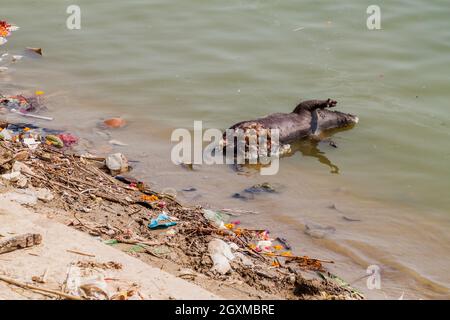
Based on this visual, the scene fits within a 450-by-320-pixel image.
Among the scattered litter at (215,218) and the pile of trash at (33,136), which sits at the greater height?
the pile of trash at (33,136)

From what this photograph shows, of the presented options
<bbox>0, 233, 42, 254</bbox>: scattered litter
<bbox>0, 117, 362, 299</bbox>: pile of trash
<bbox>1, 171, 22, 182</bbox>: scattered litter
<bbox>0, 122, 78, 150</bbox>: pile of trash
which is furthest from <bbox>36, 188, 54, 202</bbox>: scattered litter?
<bbox>0, 122, 78, 150</bbox>: pile of trash

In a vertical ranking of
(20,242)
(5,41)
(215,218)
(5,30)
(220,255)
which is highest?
(5,30)

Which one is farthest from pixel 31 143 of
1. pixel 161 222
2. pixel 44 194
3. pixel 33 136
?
pixel 161 222

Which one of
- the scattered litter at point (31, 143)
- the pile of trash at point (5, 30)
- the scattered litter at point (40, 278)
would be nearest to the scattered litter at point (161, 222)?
the scattered litter at point (40, 278)

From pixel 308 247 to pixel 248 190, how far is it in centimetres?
112

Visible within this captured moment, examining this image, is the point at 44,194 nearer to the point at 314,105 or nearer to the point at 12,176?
the point at 12,176

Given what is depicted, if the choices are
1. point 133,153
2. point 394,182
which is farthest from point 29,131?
point 394,182

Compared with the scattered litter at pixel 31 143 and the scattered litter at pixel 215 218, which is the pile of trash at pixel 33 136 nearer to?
the scattered litter at pixel 31 143

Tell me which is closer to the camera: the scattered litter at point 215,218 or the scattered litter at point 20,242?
the scattered litter at point 20,242

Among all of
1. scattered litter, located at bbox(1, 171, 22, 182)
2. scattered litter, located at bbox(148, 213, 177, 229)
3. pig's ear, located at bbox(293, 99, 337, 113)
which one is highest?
scattered litter, located at bbox(1, 171, 22, 182)

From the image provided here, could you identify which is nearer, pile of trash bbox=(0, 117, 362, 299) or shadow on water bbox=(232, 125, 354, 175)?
pile of trash bbox=(0, 117, 362, 299)

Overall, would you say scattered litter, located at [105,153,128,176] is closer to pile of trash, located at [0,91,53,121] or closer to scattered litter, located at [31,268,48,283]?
pile of trash, located at [0,91,53,121]
